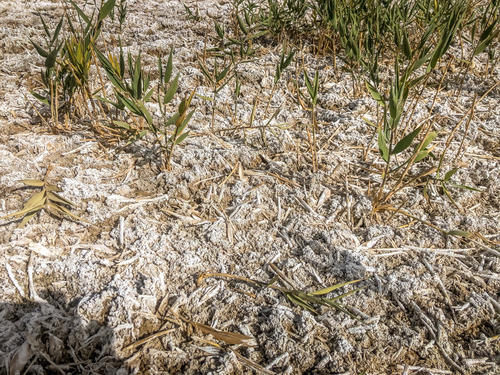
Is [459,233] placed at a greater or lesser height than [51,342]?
greater

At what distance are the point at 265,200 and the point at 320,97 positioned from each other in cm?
71

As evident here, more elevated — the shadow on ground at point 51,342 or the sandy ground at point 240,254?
the sandy ground at point 240,254

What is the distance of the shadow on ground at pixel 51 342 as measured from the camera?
2.80 feet

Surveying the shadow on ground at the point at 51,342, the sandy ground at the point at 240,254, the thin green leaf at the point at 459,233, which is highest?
the thin green leaf at the point at 459,233

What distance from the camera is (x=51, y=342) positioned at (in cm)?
88

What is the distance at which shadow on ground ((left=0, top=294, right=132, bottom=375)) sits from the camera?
854 millimetres

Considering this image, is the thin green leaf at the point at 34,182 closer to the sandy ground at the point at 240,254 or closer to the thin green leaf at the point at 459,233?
the sandy ground at the point at 240,254

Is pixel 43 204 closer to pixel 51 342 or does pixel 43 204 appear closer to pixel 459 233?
pixel 51 342

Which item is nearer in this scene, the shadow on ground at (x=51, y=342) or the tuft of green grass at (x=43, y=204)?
the shadow on ground at (x=51, y=342)

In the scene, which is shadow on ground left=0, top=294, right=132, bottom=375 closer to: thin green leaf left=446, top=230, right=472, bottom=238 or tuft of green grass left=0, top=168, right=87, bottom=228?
tuft of green grass left=0, top=168, right=87, bottom=228

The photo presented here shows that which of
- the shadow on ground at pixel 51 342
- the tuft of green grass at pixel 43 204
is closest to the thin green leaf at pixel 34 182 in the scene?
the tuft of green grass at pixel 43 204

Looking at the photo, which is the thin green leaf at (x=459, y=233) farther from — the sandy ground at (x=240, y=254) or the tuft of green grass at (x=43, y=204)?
the tuft of green grass at (x=43, y=204)

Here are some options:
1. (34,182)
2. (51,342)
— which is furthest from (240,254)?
(34,182)

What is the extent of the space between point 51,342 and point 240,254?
1.76 ft
